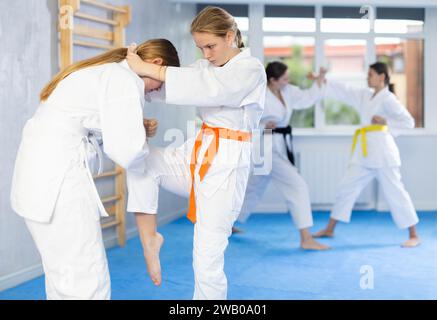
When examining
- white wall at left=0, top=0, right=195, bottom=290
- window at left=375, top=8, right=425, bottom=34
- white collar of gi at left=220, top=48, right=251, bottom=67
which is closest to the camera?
white collar of gi at left=220, top=48, right=251, bottom=67

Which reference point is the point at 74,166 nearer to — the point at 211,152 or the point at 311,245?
the point at 211,152

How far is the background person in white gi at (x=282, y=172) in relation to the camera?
4.18m

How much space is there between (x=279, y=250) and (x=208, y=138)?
210 cm

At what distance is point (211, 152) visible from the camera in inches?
86.3

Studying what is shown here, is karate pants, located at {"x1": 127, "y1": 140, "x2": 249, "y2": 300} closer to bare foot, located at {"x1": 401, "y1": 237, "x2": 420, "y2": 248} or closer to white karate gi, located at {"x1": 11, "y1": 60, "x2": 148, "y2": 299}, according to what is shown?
white karate gi, located at {"x1": 11, "y1": 60, "x2": 148, "y2": 299}

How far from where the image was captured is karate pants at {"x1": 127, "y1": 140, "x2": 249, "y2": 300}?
84.0 inches

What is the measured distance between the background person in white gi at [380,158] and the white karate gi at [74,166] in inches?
115

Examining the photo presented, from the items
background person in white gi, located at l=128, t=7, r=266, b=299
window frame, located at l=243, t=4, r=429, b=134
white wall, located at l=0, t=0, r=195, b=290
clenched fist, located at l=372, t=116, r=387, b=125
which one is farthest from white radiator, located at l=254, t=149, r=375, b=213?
background person in white gi, located at l=128, t=7, r=266, b=299

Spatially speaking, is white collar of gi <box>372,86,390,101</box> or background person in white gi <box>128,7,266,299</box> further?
white collar of gi <box>372,86,390,101</box>

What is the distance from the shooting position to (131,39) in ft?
15.0

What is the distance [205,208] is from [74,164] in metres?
0.54

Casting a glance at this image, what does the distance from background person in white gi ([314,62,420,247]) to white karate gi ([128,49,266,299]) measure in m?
2.39
